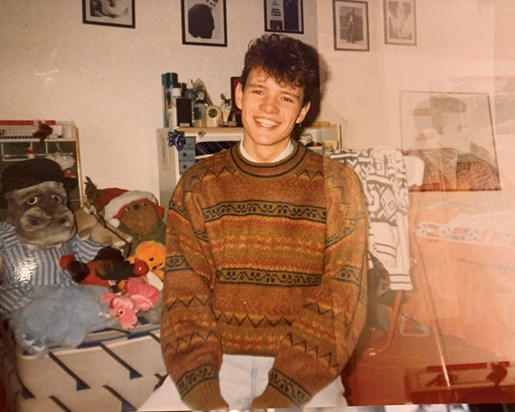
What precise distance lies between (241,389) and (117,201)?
0.63m

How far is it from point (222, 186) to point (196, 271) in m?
0.20

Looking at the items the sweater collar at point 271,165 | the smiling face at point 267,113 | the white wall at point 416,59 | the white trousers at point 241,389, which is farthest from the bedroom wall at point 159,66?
the white trousers at point 241,389

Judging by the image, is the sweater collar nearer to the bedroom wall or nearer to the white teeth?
the white teeth

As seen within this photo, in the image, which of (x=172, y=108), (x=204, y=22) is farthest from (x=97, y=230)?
(x=204, y=22)

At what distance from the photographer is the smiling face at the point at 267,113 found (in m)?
0.96

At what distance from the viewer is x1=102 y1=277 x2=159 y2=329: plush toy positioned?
113 centimetres

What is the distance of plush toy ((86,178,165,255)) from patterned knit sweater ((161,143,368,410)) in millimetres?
222

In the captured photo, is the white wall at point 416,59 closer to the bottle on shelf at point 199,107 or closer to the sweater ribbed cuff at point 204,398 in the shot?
the bottle on shelf at point 199,107

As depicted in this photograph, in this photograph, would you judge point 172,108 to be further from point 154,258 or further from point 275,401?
point 275,401

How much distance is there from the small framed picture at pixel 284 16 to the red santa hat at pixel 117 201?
567mm

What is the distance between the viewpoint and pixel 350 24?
3.51 ft

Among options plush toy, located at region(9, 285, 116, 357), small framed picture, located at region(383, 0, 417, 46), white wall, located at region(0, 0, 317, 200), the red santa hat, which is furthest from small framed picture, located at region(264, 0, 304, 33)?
plush toy, located at region(9, 285, 116, 357)

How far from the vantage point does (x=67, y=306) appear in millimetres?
1075

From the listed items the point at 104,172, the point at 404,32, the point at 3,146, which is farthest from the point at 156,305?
the point at 404,32
